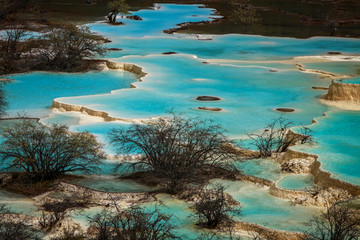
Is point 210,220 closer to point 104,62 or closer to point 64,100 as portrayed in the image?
point 64,100

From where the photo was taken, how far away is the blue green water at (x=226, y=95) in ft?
38.6

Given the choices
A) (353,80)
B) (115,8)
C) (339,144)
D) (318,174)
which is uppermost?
(115,8)

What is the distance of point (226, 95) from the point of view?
1953 cm

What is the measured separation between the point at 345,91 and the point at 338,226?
973 centimetres

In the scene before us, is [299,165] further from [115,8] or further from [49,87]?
[115,8]

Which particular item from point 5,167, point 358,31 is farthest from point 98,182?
point 358,31

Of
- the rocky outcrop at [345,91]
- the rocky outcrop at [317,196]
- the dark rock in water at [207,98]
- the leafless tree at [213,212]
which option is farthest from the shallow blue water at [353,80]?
the leafless tree at [213,212]

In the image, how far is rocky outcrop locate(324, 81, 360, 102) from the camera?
17.9m

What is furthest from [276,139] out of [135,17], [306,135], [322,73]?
[135,17]

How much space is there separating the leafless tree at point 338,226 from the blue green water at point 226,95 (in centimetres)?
34

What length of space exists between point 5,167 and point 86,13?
98.2 feet

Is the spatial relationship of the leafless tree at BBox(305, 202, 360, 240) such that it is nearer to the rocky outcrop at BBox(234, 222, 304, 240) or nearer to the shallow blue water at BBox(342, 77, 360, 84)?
the rocky outcrop at BBox(234, 222, 304, 240)

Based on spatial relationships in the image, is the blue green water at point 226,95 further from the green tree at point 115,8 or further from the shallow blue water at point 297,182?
the green tree at point 115,8

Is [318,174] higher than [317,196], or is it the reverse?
[318,174]
